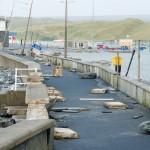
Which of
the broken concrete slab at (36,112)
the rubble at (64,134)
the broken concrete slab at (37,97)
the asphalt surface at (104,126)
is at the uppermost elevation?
the broken concrete slab at (37,97)

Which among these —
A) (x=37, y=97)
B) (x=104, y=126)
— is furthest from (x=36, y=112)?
(x=104, y=126)

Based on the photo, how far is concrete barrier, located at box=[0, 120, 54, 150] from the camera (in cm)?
869

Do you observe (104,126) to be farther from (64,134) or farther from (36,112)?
(36,112)

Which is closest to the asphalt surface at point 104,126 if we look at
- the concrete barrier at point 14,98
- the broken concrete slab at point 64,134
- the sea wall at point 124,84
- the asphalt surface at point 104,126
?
the asphalt surface at point 104,126

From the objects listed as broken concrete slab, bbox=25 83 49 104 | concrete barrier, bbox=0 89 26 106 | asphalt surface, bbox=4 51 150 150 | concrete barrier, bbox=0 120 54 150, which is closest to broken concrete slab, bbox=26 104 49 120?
broken concrete slab, bbox=25 83 49 104

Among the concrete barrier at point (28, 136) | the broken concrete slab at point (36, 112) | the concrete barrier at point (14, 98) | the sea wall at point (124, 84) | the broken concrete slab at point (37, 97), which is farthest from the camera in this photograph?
the concrete barrier at point (14, 98)

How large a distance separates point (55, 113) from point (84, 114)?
0.99 meters

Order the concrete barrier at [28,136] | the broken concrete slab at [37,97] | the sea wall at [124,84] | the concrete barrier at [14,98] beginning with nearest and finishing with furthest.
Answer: the concrete barrier at [28,136], the broken concrete slab at [37,97], the sea wall at [124,84], the concrete barrier at [14,98]

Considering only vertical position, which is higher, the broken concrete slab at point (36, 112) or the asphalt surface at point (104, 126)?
the broken concrete slab at point (36, 112)

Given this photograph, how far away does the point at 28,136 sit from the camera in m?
9.55

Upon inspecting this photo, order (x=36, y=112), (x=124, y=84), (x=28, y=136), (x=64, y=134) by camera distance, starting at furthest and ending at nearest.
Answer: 1. (x=124, y=84)
2. (x=36, y=112)
3. (x=64, y=134)
4. (x=28, y=136)

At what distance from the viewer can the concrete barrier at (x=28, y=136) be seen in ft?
28.5

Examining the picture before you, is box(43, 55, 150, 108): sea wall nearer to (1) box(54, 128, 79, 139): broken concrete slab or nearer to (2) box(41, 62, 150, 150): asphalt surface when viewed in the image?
(2) box(41, 62, 150, 150): asphalt surface

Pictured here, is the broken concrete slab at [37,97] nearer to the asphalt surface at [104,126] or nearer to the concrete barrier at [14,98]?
the asphalt surface at [104,126]
